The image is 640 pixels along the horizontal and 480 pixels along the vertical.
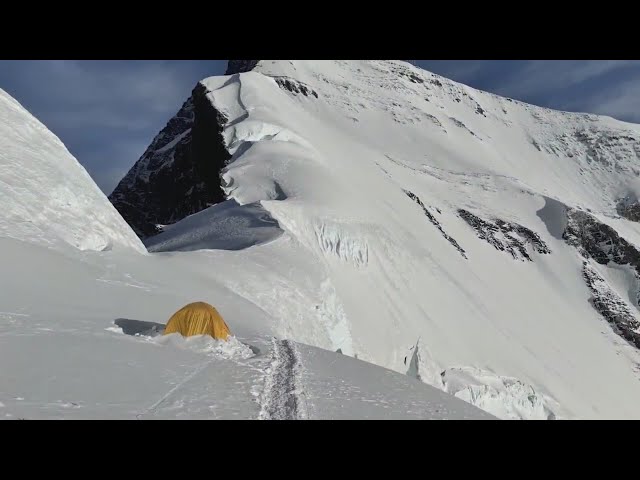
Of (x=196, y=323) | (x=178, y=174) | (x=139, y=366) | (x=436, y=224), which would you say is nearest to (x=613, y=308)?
(x=436, y=224)

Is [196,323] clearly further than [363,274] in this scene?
No

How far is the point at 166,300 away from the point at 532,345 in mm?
52835

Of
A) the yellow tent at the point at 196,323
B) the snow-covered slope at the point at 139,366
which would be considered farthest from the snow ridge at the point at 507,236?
the yellow tent at the point at 196,323

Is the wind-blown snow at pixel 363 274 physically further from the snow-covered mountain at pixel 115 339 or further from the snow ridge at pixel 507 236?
Answer: the snow ridge at pixel 507 236

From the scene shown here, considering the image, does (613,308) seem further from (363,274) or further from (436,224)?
(363,274)

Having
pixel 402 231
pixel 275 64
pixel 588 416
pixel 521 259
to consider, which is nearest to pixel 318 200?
pixel 402 231

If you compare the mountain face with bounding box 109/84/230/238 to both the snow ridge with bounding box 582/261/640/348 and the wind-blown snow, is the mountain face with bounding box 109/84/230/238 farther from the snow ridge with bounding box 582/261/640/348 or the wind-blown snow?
the snow ridge with bounding box 582/261/640/348

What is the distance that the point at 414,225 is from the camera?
58.8 meters

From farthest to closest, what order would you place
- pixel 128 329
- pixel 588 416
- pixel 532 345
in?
pixel 532 345 → pixel 588 416 → pixel 128 329

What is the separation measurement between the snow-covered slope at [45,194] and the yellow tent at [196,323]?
5748 mm

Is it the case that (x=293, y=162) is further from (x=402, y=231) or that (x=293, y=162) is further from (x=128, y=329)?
(x=128, y=329)

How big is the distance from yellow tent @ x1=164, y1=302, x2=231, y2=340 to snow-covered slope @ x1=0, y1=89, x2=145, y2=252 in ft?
18.9

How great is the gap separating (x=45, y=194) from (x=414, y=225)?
47257 mm
